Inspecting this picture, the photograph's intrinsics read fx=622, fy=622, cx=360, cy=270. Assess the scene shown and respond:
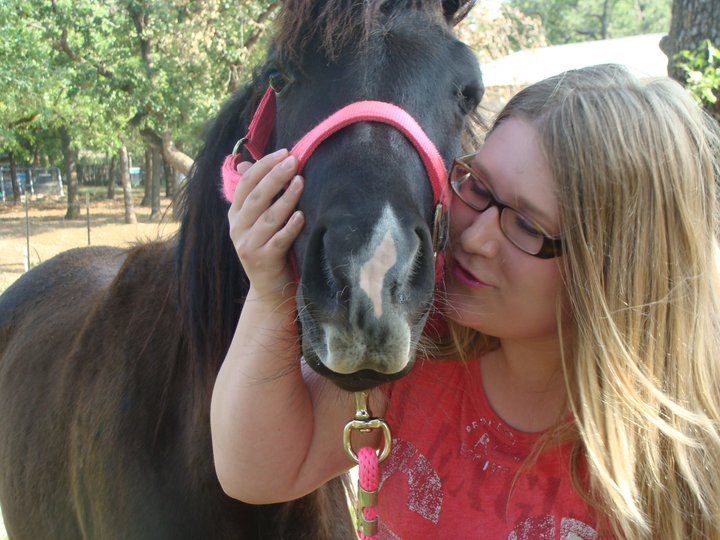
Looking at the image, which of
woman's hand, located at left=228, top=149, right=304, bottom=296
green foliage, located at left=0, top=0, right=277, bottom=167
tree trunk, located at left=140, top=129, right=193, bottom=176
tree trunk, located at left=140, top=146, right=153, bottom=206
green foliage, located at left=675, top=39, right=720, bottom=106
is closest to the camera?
woman's hand, located at left=228, top=149, right=304, bottom=296

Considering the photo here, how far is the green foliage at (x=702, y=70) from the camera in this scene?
3.53 metres

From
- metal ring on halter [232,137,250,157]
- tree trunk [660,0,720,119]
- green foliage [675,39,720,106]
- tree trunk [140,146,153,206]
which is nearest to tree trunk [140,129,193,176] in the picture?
tree trunk [660,0,720,119]

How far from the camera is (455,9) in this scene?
180cm

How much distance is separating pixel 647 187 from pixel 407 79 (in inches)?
22.8

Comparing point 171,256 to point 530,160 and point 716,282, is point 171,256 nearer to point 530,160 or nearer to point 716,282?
point 530,160

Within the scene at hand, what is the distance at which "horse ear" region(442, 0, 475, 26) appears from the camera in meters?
1.78

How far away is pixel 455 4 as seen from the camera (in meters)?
1.79

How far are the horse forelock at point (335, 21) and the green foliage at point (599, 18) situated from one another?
36480 mm

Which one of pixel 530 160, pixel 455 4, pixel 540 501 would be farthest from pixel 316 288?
pixel 455 4

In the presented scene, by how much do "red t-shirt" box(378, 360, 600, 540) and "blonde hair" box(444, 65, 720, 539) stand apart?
0.25ft

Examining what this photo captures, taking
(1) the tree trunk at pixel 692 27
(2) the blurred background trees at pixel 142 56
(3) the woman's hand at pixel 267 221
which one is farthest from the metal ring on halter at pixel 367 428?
(2) the blurred background trees at pixel 142 56

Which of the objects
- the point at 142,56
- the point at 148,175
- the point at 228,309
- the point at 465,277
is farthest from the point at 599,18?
the point at 465,277

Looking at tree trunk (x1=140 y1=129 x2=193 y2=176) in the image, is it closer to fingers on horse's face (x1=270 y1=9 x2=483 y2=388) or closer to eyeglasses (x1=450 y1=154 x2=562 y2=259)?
fingers on horse's face (x1=270 y1=9 x2=483 y2=388)

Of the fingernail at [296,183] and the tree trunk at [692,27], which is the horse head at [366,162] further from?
the tree trunk at [692,27]
